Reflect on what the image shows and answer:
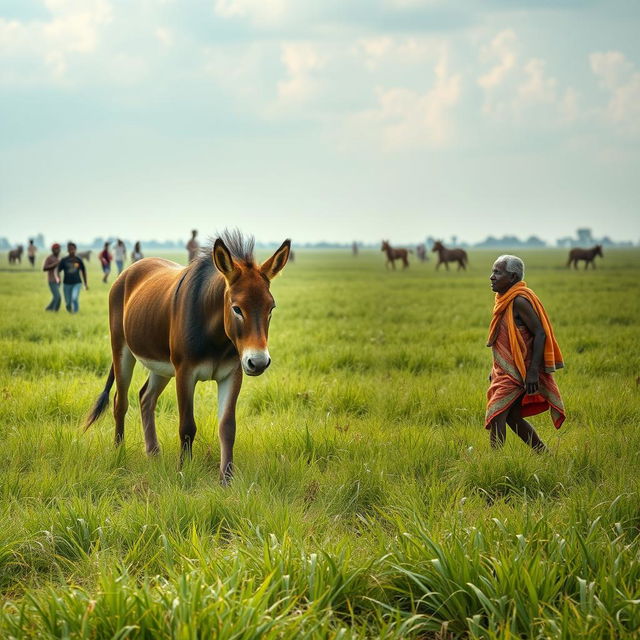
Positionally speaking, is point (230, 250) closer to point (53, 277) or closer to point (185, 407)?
point (185, 407)

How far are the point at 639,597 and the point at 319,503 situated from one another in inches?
96.1

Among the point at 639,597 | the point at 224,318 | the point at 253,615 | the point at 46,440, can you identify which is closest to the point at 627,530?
the point at 639,597

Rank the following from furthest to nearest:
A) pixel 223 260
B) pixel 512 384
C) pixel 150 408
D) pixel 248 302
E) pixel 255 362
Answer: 1. pixel 150 408
2. pixel 512 384
3. pixel 223 260
4. pixel 248 302
5. pixel 255 362

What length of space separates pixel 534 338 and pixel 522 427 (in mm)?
855

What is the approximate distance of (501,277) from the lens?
21.0 feet

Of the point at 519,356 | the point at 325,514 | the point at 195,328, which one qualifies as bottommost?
the point at 325,514

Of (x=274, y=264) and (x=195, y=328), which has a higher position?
(x=274, y=264)

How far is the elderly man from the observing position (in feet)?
20.6

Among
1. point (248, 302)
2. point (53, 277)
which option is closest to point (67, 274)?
point (53, 277)

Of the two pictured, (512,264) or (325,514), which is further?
(512,264)

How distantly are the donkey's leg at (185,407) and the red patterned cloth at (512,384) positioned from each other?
2.58 m

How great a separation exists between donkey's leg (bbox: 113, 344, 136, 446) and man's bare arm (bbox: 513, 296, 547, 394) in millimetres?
3881

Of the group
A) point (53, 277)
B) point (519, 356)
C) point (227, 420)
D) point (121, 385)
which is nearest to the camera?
point (227, 420)

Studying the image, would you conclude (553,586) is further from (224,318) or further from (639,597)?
(224,318)
